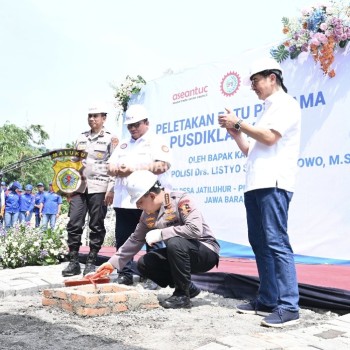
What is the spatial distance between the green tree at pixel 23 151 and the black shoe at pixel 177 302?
23.9 m

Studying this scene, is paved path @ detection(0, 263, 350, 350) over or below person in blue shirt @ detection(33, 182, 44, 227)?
below

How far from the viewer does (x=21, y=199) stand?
553 inches

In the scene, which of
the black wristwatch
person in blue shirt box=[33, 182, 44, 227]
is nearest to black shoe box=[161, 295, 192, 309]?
the black wristwatch

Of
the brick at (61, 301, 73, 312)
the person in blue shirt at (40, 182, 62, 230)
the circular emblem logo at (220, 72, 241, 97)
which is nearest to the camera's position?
the brick at (61, 301, 73, 312)

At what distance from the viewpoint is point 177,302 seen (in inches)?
A: 125

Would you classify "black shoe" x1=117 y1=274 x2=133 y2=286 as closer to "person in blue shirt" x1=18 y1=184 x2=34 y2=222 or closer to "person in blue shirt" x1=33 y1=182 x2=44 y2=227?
"person in blue shirt" x1=33 y1=182 x2=44 y2=227

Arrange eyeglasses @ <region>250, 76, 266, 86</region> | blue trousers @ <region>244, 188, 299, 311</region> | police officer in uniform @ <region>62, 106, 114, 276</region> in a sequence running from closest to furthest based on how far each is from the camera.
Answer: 1. blue trousers @ <region>244, 188, 299, 311</region>
2. eyeglasses @ <region>250, 76, 266, 86</region>
3. police officer in uniform @ <region>62, 106, 114, 276</region>

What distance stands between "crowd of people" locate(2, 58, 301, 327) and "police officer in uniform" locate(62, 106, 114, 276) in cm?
27

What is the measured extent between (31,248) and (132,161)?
6.62ft

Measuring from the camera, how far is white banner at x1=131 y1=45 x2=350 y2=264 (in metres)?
5.03

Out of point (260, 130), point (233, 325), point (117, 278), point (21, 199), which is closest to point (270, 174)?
point (260, 130)

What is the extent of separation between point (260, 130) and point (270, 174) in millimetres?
255

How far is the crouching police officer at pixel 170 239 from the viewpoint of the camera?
10.0 feet

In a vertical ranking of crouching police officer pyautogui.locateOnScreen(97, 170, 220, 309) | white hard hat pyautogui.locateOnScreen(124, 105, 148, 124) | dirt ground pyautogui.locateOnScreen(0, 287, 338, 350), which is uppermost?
white hard hat pyautogui.locateOnScreen(124, 105, 148, 124)
